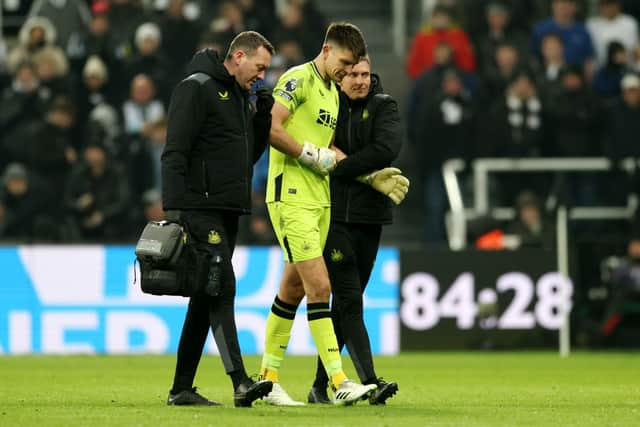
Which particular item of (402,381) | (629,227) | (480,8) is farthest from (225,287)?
(480,8)

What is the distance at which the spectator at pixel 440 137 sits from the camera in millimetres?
18844

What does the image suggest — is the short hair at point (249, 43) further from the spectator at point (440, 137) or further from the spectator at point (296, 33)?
the spectator at point (296, 33)

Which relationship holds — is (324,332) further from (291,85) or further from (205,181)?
(291,85)

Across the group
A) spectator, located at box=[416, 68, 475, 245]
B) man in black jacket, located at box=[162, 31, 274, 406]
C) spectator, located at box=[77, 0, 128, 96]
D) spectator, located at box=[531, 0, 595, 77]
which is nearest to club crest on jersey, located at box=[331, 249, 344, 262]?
man in black jacket, located at box=[162, 31, 274, 406]

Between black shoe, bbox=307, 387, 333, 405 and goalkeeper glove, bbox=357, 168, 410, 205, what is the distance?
1.33 meters

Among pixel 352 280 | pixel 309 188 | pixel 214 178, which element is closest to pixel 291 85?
pixel 309 188

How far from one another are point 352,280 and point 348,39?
1554mm

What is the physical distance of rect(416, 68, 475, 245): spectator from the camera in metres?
18.8

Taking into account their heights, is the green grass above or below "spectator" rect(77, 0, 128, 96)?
below

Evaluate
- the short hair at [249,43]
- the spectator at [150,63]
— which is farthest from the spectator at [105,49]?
the short hair at [249,43]

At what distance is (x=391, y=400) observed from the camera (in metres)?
10.5

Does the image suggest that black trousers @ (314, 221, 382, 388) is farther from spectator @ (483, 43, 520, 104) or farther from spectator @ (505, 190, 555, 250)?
spectator @ (483, 43, 520, 104)

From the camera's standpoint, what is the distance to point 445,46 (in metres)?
19.3

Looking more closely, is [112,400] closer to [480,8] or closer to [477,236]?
[477,236]
